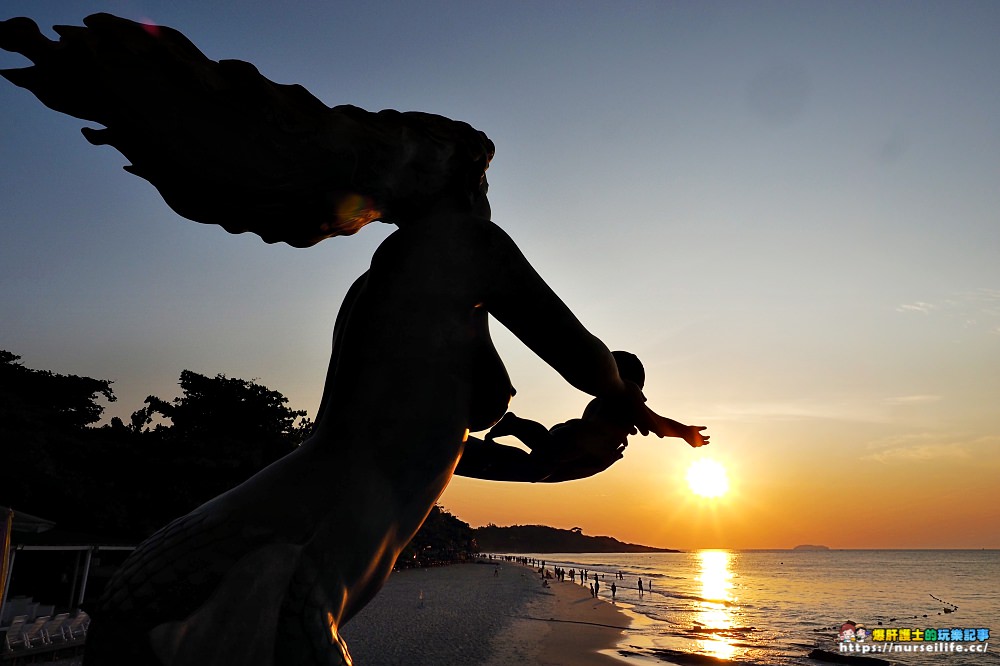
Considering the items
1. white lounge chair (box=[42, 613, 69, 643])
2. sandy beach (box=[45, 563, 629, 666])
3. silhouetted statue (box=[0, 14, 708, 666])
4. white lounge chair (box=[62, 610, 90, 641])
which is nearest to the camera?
silhouetted statue (box=[0, 14, 708, 666])

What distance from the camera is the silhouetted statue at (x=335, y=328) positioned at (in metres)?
1.09

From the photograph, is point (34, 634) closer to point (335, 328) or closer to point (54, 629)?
point (54, 629)

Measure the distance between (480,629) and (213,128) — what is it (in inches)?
1383

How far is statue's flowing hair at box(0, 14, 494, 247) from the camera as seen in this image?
1.12 meters

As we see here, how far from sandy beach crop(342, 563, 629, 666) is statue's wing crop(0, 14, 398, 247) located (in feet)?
74.0

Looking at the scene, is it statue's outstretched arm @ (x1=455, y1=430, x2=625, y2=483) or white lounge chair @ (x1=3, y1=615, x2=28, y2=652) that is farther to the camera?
white lounge chair @ (x1=3, y1=615, x2=28, y2=652)

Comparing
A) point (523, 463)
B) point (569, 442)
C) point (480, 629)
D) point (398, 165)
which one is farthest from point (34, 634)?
point (480, 629)

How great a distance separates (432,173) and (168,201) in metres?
0.57

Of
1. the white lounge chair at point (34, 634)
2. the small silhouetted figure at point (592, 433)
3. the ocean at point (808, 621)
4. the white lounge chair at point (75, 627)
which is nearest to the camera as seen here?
the small silhouetted figure at point (592, 433)

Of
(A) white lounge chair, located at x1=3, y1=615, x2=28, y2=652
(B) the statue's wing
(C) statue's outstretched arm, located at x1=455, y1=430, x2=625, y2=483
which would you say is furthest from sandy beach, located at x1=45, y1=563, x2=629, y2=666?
(B) the statue's wing

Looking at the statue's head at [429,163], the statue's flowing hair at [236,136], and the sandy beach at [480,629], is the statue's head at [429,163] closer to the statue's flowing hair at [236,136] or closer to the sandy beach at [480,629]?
the statue's flowing hair at [236,136]

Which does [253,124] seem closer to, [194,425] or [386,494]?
[386,494]

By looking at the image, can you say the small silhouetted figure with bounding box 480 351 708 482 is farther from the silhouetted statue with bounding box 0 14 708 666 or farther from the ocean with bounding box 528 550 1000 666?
the ocean with bounding box 528 550 1000 666

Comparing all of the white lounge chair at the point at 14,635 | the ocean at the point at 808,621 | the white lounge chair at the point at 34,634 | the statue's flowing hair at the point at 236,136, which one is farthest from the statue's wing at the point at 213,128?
the ocean at the point at 808,621
